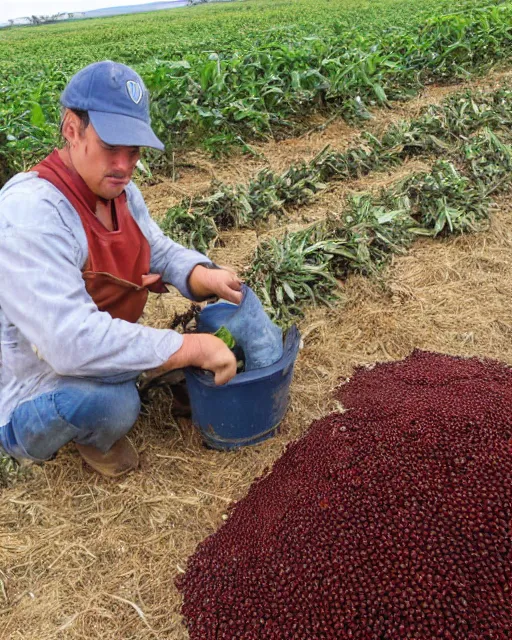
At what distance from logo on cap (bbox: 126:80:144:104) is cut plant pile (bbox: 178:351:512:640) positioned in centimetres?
139

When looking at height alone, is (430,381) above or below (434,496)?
below

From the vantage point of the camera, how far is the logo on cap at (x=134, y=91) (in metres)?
2.02

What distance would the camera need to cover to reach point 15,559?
218cm

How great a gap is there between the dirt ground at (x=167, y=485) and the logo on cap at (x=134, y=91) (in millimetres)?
1342

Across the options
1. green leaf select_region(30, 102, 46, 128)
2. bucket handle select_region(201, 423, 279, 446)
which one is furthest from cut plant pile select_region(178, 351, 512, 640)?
green leaf select_region(30, 102, 46, 128)

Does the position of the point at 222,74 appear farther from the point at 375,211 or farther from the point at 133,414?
the point at 133,414

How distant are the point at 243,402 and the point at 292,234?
1.87 meters

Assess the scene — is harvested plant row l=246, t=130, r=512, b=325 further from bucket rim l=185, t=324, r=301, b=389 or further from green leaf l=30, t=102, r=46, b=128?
green leaf l=30, t=102, r=46, b=128

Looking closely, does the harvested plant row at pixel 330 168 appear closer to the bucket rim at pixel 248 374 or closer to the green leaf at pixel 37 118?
the bucket rim at pixel 248 374

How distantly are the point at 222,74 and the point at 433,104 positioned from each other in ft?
7.23

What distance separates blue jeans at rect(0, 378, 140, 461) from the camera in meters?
2.16

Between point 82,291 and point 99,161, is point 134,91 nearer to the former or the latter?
point 99,161

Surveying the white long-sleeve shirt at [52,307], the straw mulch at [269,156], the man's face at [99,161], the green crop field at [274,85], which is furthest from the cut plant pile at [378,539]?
the green crop field at [274,85]

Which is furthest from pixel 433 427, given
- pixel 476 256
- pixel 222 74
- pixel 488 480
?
pixel 222 74
